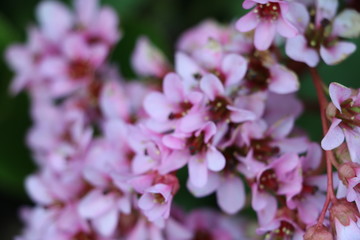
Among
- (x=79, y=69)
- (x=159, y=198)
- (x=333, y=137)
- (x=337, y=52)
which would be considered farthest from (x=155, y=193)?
(x=79, y=69)

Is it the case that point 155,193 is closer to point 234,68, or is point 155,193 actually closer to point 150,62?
point 234,68

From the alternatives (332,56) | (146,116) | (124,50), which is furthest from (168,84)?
(124,50)

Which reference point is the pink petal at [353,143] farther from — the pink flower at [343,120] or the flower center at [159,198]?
the flower center at [159,198]

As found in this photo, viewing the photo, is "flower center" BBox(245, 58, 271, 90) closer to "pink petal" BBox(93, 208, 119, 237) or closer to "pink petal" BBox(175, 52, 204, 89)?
"pink petal" BBox(175, 52, 204, 89)

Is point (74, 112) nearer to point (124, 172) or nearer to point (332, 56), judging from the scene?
point (124, 172)

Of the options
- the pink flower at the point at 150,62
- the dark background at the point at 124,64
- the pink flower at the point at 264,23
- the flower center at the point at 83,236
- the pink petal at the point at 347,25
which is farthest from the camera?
the dark background at the point at 124,64

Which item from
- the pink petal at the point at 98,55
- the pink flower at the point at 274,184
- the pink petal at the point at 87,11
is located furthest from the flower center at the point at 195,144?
the pink petal at the point at 87,11
